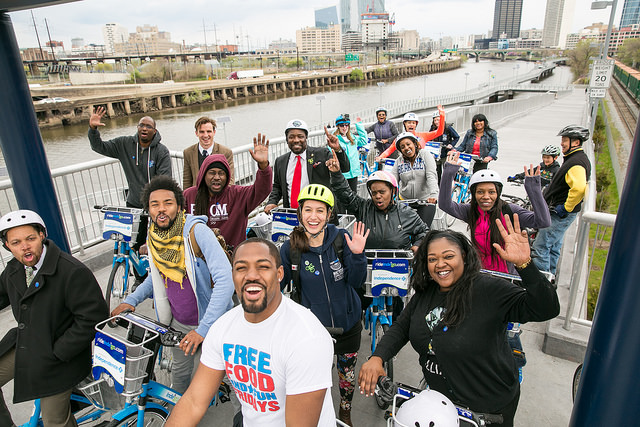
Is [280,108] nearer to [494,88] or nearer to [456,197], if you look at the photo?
[494,88]

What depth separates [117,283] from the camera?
4492mm

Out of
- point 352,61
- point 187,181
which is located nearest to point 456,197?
point 187,181

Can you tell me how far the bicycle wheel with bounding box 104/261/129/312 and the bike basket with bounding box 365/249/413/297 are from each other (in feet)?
9.39

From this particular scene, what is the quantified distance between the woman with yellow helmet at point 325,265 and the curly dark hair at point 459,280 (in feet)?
1.61

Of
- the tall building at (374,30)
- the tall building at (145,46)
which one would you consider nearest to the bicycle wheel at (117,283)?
the tall building at (145,46)

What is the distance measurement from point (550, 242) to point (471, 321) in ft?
10.7

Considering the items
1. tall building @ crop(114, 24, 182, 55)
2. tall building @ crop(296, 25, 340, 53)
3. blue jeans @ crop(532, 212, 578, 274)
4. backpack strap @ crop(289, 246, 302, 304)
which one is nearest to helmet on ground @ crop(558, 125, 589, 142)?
blue jeans @ crop(532, 212, 578, 274)

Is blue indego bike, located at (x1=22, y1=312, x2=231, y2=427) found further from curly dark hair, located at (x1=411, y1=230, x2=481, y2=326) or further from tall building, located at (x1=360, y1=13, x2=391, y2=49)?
tall building, located at (x1=360, y1=13, x2=391, y2=49)

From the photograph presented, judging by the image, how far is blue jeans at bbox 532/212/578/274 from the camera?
4.58 m

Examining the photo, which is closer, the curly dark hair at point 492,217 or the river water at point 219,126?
the curly dark hair at point 492,217

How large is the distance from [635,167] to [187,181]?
14.8ft

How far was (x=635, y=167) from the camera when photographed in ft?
5.07

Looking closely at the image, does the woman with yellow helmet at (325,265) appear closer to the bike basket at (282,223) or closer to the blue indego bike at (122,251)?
the bike basket at (282,223)

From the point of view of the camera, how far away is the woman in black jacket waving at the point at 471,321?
77.6 inches
